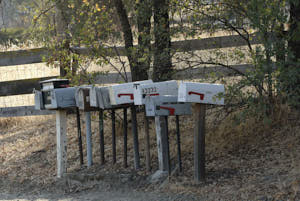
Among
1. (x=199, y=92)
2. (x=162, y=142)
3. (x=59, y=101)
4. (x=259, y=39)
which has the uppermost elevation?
(x=259, y=39)

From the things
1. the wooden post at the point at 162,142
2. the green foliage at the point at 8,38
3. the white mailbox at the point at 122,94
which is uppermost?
the green foliage at the point at 8,38

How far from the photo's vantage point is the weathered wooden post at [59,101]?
697cm

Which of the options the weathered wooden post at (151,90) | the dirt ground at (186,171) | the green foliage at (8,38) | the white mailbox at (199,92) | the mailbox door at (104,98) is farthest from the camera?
the green foliage at (8,38)

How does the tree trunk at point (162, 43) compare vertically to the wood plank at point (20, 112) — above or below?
above

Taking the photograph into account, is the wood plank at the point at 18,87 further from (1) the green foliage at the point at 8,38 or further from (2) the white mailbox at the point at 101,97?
(2) the white mailbox at the point at 101,97

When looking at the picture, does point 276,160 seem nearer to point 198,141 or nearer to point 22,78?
point 198,141

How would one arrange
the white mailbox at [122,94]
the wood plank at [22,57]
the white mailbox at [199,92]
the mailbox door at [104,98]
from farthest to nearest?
the wood plank at [22,57] → the mailbox door at [104,98] → the white mailbox at [122,94] → the white mailbox at [199,92]

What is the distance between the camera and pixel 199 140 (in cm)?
567

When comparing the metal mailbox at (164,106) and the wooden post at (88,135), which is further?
the wooden post at (88,135)

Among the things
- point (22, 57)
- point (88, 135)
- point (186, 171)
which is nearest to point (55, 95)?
point (88, 135)

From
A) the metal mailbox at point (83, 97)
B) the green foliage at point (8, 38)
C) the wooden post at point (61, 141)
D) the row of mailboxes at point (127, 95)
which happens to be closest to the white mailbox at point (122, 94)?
the row of mailboxes at point (127, 95)

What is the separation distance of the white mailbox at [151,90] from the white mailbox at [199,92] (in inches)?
24.4

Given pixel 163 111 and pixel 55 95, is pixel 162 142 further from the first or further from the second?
pixel 55 95

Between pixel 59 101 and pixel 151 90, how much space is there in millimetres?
1609
